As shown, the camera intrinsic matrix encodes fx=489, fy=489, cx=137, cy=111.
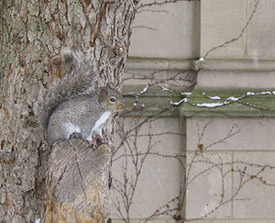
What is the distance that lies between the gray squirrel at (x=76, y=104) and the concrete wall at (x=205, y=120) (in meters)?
1.33

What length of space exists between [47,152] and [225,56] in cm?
159

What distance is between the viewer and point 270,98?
2.72 m

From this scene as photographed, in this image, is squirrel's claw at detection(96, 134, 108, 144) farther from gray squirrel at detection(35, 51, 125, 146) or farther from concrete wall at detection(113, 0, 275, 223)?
concrete wall at detection(113, 0, 275, 223)

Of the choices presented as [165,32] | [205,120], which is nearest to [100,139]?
[205,120]

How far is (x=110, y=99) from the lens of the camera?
1.34m

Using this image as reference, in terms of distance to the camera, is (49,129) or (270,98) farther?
(270,98)

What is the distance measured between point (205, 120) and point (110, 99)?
1.45m

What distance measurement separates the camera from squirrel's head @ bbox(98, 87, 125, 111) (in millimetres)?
1340

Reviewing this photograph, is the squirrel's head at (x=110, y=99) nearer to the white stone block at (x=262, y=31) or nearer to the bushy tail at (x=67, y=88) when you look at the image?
the bushy tail at (x=67, y=88)

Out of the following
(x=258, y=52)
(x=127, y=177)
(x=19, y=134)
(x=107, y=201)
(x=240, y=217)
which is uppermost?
(x=258, y=52)

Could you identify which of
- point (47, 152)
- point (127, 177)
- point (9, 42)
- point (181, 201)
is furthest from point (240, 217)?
point (9, 42)

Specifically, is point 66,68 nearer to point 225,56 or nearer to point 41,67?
point 41,67

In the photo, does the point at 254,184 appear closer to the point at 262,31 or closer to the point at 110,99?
the point at 262,31

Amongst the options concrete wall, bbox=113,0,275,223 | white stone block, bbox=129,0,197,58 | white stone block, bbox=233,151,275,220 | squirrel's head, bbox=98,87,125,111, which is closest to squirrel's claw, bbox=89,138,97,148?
squirrel's head, bbox=98,87,125,111
